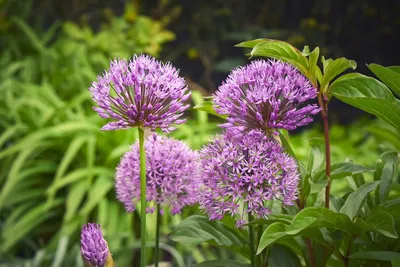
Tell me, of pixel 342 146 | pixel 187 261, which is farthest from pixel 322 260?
pixel 342 146

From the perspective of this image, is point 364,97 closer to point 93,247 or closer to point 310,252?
point 310,252


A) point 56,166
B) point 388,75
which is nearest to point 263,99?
point 388,75

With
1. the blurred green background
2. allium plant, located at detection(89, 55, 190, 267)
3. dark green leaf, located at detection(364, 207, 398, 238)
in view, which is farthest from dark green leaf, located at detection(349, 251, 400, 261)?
the blurred green background

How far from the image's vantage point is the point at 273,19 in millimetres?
4148

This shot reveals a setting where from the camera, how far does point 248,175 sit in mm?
542

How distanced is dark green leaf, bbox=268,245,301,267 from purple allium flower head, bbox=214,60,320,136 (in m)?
0.19

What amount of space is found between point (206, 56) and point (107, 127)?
137 inches

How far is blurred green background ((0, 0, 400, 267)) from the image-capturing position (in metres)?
2.15

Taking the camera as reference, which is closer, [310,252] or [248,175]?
[248,175]

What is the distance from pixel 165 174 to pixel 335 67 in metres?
0.21

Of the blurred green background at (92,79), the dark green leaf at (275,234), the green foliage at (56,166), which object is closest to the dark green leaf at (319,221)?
the dark green leaf at (275,234)

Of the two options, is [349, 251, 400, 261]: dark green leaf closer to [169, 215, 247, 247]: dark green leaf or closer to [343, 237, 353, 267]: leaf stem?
[343, 237, 353, 267]: leaf stem

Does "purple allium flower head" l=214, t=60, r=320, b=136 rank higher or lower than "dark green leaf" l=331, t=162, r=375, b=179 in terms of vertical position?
higher

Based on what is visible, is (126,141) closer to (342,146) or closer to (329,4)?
(342,146)
